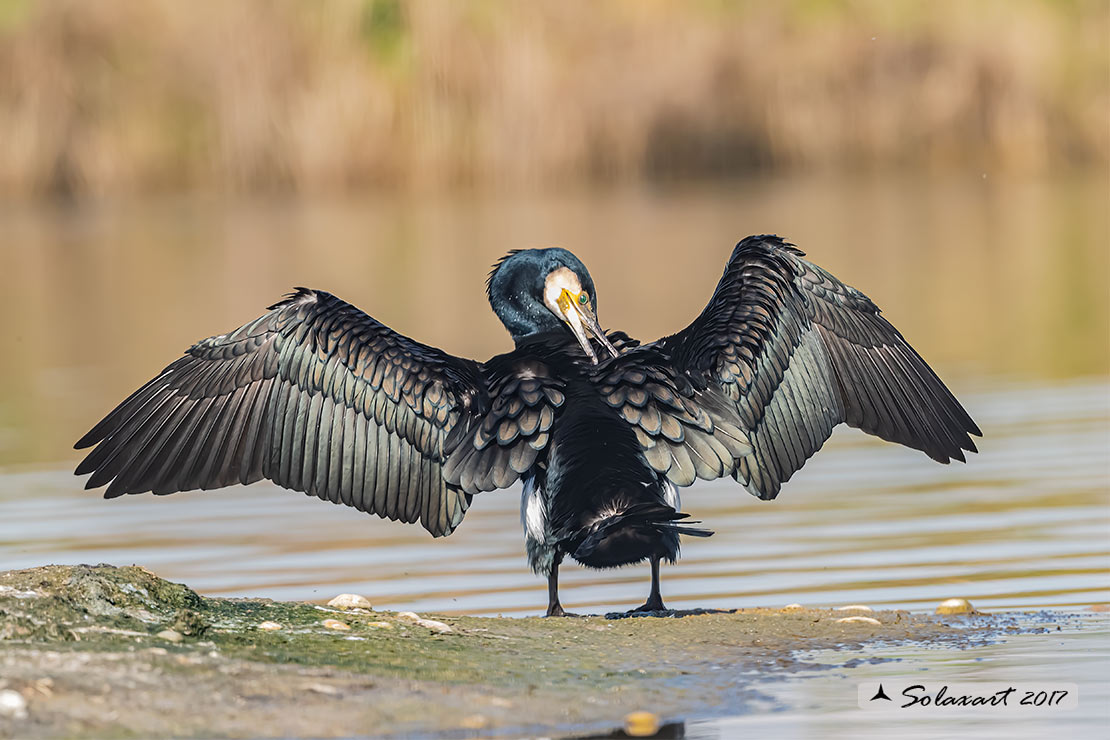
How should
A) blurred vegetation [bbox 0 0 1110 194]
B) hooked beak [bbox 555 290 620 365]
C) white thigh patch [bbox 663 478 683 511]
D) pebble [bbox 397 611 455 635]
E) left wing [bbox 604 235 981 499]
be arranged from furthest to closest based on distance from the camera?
blurred vegetation [bbox 0 0 1110 194] → hooked beak [bbox 555 290 620 365] → left wing [bbox 604 235 981 499] → white thigh patch [bbox 663 478 683 511] → pebble [bbox 397 611 455 635]

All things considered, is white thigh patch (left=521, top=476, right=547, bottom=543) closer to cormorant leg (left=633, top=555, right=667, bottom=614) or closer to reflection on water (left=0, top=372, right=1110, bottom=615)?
cormorant leg (left=633, top=555, right=667, bottom=614)

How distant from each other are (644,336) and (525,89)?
41.1ft

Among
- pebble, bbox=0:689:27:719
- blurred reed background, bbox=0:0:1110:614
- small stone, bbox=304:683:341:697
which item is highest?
blurred reed background, bbox=0:0:1110:614

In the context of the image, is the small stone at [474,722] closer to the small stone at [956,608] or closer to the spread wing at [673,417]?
the spread wing at [673,417]

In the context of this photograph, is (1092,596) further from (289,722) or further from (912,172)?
Answer: (912,172)

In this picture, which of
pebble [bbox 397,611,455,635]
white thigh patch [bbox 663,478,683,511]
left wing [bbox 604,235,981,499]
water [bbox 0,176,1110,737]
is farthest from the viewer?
water [bbox 0,176,1110,737]

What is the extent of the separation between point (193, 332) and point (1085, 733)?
40.9ft

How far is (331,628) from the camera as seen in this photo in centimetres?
573

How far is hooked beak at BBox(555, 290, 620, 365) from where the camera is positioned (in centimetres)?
660

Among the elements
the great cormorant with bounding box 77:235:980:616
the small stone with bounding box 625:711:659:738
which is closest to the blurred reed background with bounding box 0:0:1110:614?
the great cormorant with bounding box 77:235:980:616

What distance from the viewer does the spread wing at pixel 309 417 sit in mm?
6410

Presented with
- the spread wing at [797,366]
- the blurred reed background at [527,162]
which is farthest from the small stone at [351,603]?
the blurred reed background at [527,162]

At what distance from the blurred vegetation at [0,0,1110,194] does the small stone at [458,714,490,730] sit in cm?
2205

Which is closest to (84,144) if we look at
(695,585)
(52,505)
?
(52,505)
